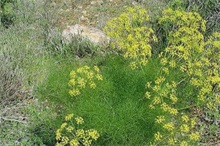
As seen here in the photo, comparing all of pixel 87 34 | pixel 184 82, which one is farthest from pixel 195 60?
pixel 87 34

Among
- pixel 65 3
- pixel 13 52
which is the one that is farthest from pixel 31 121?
pixel 65 3

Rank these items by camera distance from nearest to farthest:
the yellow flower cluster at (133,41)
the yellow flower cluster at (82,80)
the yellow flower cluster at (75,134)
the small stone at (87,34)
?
the yellow flower cluster at (75,134), the yellow flower cluster at (82,80), the yellow flower cluster at (133,41), the small stone at (87,34)

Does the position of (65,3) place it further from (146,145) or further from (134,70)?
(146,145)

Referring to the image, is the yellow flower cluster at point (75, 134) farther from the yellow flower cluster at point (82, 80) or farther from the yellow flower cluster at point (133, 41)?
the yellow flower cluster at point (133, 41)

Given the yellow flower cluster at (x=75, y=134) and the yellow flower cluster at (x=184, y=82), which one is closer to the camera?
the yellow flower cluster at (x=75, y=134)

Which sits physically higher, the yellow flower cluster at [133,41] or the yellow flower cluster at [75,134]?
the yellow flower cluster at [133,41]

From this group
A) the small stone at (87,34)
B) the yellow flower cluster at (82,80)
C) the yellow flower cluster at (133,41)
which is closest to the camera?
the yellow flower cluster at (82,80)

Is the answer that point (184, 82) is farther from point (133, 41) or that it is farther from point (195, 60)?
point (133, 41)

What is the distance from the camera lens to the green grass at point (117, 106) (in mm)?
3785

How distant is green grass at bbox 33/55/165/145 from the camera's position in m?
3.79

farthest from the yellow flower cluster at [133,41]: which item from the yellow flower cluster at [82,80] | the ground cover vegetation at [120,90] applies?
the yellow flower cluster at [82,80]

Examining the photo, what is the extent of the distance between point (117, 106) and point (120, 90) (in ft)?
0.71

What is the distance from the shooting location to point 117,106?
3898 mm

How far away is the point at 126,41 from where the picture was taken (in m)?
4.30
